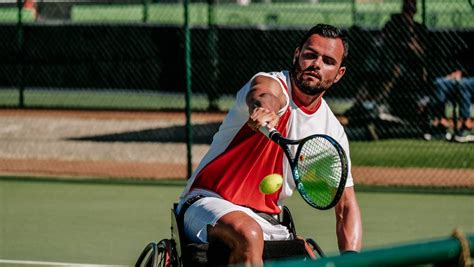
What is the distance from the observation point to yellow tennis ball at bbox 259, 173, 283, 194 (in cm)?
515

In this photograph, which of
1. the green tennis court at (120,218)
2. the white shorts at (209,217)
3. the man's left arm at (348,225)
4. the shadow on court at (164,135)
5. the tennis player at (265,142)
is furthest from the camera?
the shadow on court at (164,135)

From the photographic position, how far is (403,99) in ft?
45.5

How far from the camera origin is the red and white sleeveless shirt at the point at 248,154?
525 cm

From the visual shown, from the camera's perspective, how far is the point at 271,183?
16.9ft

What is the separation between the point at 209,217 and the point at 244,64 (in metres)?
13.2

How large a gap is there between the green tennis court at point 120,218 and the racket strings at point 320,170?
10.6 ft

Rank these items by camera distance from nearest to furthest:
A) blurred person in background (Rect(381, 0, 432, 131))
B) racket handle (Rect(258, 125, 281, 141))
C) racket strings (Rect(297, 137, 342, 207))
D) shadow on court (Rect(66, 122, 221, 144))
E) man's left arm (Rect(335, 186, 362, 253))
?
racket handle (Rect(258, 125, 281, 141))
racket strings (Rect(297, 137, 342, 207))
man's left arm (Rect(335, 186, 362, 253))
blurred person in background (Rect(381, 0, 432, 131))
shadow on court (Rect(66, 122, 221, 144))

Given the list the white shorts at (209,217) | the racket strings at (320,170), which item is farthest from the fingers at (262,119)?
the white shorts at (209,217)

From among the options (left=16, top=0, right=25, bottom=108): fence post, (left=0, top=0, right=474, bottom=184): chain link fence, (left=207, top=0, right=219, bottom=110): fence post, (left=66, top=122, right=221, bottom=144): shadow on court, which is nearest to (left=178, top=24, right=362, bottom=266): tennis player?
(left=0, top=0, right=474, bottom=184): chain link fence

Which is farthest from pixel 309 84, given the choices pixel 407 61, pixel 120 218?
pixel 407 61

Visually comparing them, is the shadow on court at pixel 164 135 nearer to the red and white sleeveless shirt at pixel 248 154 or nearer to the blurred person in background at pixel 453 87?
the blurred person in background at pixel 453 87

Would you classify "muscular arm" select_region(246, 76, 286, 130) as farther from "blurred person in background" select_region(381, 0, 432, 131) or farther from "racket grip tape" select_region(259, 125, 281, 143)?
"blurred person in background" select_region(381, 0, 432, 131)

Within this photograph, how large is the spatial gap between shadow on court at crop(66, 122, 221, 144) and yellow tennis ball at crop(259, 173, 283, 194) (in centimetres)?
956

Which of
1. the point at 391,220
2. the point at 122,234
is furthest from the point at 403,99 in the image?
the point at 122,234
